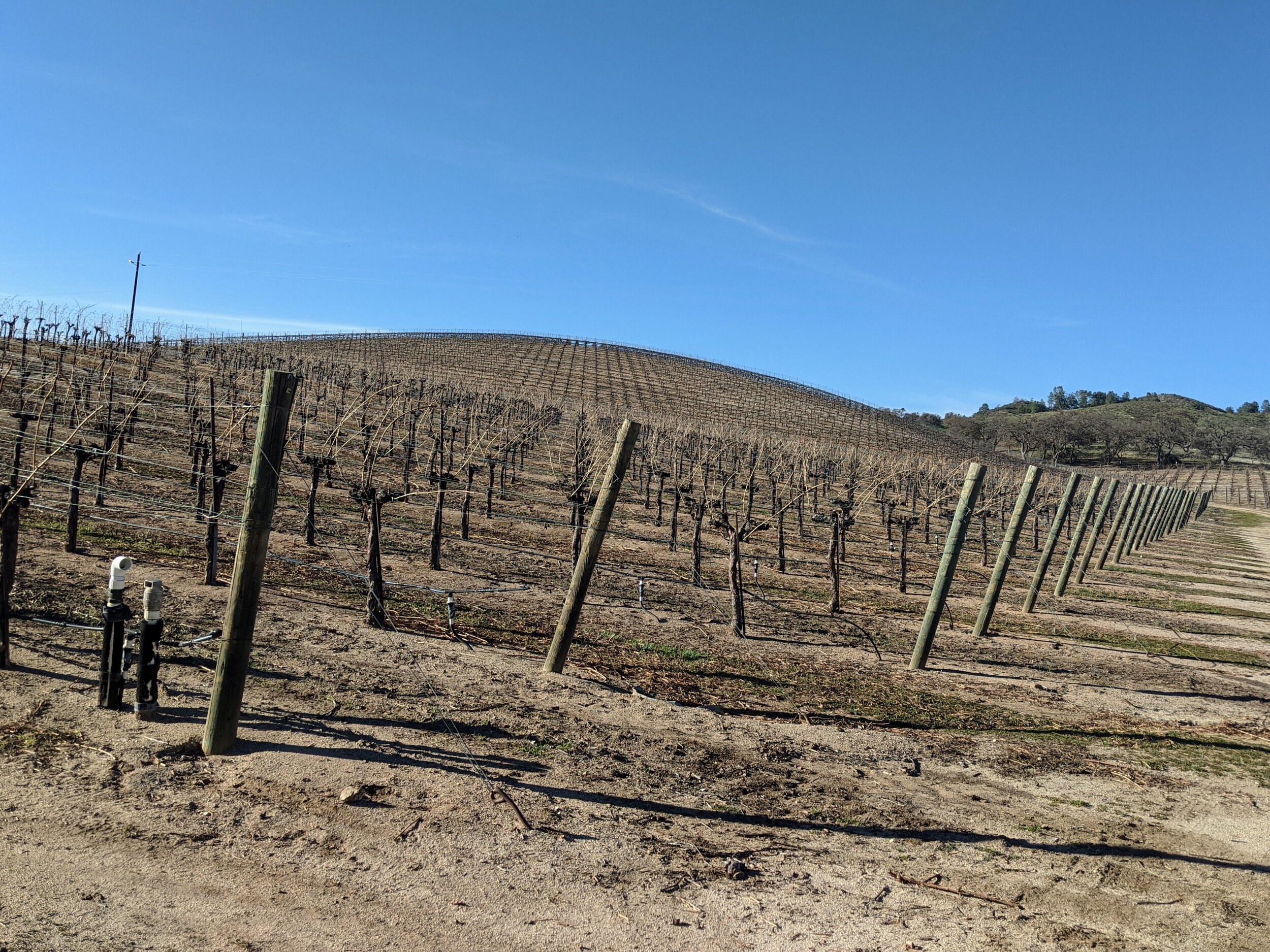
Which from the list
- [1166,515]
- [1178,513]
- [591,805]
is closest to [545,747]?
[591,805]

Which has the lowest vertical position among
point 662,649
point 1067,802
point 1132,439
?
point 662,649

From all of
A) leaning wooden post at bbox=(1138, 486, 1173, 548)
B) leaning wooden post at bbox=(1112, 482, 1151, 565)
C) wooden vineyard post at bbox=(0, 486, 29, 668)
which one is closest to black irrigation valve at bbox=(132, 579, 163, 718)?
wooden vineyard post at bbox=(0, 486, 29, 668)

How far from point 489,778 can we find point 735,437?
112 ft

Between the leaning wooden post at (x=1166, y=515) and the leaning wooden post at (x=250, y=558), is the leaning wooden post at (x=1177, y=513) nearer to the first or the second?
the leaning wooden post at (x=1166, y=515)

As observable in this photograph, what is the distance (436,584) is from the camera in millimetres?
10156

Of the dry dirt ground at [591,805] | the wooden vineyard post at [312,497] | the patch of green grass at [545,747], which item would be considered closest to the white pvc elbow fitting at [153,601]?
the dry dirt ground at [591,805]

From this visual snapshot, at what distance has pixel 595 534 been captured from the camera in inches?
240

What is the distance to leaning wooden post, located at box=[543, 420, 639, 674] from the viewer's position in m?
6.07

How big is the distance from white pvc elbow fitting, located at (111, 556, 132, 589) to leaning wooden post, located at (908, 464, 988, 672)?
23.4ft

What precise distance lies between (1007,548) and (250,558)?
8.88 m

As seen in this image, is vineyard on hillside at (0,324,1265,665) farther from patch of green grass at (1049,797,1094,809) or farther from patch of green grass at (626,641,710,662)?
patch of green grass at (1049,797,1094,809)

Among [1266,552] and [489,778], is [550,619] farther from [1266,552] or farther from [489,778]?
[1266,552]

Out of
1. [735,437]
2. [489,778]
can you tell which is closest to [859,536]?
[735,437]

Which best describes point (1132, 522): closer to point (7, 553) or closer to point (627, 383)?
point (7, 553)
